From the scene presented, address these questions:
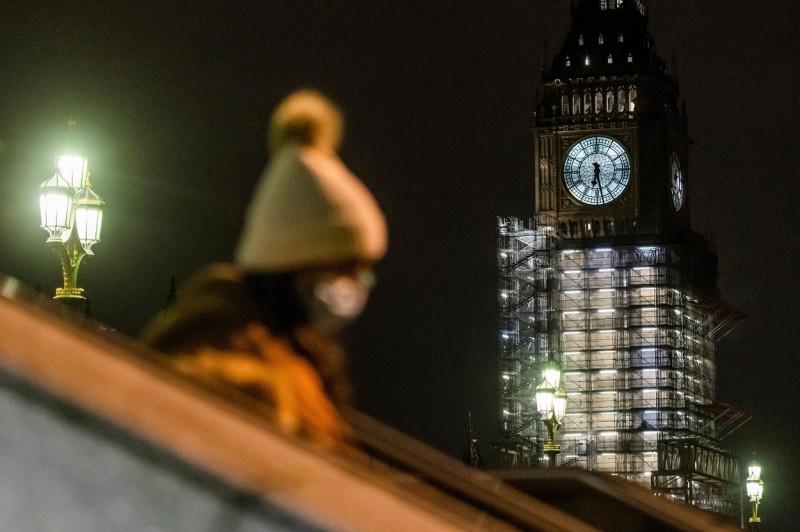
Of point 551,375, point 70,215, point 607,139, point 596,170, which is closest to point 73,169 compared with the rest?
point 70,215

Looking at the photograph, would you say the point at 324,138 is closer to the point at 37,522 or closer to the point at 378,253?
the point at 378,253

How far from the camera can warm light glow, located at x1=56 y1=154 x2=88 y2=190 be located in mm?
11383

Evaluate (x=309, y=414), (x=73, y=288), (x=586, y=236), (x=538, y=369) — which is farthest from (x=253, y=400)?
(x=586, y=236)

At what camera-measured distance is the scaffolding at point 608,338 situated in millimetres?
74562

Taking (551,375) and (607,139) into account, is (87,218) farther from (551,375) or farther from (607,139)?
(607,139)

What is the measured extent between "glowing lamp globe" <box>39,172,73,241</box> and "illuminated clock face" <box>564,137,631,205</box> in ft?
226

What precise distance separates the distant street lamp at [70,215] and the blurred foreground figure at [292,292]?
948 centimetres

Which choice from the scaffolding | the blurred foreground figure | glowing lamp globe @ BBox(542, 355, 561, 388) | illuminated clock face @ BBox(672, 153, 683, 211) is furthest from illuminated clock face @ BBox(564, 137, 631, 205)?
the blurred foreground figure

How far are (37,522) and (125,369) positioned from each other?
129mm

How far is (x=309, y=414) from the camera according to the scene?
1.62 meters

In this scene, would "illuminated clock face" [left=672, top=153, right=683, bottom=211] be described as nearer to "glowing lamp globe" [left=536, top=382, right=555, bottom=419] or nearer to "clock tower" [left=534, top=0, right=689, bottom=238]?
"clock tower" [left=534, top=0, right=689, bottom=238]

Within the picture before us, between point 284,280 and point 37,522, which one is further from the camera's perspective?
point 284,280

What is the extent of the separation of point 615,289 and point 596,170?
7.22 metres

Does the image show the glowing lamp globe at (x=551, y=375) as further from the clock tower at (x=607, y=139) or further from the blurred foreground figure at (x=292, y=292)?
the clock tower at (x=607, y=139)
